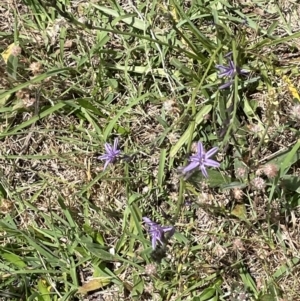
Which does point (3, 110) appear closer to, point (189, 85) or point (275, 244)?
point (189, 85)

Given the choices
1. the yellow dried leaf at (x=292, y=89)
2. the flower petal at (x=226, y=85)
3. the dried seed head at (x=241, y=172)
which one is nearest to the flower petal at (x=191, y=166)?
the dried seed head at (x=241, y=172)

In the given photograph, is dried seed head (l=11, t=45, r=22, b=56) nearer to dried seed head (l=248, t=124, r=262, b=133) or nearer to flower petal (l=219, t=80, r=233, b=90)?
flower petal (l=219, t=80, r=233, b=90)

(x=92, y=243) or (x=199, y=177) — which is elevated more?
(x=199, y=177)

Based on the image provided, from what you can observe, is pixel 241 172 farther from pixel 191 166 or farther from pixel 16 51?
pixel 16 51

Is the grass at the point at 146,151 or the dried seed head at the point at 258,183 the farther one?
the grass at the point at 146,151

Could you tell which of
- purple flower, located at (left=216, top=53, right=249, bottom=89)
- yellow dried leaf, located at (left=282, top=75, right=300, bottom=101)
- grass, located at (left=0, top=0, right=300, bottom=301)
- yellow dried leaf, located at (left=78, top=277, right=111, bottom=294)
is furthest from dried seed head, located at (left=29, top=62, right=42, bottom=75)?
yellow dried leaf, located at (left=282, top=75, right=300, bottom=101)

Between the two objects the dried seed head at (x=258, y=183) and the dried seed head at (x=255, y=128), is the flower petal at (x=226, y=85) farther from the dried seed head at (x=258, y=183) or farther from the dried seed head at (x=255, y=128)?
the dried seed head at (x=258, y=183)

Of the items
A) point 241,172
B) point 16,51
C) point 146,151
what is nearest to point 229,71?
point 241,172

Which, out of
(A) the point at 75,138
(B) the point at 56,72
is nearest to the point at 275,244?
(A) the point at 75,138
